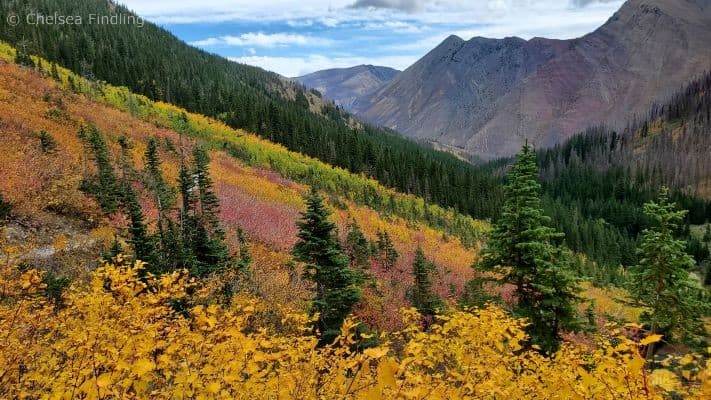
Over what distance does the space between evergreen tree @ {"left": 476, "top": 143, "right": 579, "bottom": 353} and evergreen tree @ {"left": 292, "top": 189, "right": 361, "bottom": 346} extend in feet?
Result: 15.8

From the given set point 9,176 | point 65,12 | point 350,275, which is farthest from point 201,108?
point 350,275

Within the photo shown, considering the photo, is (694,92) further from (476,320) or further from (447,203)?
(476,320)

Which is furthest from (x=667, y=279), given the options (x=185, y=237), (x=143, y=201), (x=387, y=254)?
(x=143, y=201)

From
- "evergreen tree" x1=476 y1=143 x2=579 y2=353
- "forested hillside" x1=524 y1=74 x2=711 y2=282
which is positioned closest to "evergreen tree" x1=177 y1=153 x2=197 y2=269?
"evergreen tree" x1=476 y1=143 x2=579 y2=353

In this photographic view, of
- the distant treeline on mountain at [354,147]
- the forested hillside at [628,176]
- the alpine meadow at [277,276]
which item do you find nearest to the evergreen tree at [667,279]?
the alpine meadow at [277,276]

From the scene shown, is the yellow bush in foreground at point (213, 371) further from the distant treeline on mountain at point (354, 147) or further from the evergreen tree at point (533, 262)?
the distant treeline on mountain at point (354, 147)

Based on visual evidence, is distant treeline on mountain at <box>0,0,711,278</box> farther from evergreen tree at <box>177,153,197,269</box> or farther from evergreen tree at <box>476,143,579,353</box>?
evergreen tree at <box>476,143,579,353</box>

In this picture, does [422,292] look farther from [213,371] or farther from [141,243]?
[213,371]

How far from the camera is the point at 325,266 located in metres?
14.7

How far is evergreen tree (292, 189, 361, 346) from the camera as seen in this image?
1445 cm

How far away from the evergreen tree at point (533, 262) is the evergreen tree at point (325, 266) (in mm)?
4813

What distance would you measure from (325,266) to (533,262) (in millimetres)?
6672

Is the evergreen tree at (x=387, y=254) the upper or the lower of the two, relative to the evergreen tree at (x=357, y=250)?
lower

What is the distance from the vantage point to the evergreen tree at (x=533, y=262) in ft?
43.6
